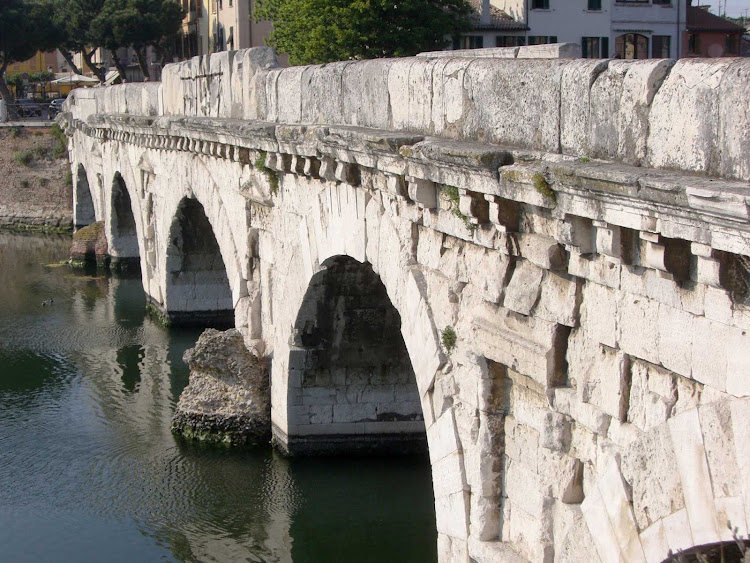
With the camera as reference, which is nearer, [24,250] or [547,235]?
[547,235]

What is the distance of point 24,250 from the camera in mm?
24953

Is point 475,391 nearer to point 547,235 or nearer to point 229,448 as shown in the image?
point 547,235

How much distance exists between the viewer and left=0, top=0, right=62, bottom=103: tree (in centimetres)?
3856

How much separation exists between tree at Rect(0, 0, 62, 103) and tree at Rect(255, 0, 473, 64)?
17.2 m

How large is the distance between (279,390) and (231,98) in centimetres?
310

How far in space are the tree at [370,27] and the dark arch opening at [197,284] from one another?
9.12 metres

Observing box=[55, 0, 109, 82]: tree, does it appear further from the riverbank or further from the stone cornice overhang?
the stone cornice overhang

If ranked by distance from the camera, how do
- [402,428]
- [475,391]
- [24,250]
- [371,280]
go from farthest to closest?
[24,250]
[402,428]
[371,280]
[475,391]

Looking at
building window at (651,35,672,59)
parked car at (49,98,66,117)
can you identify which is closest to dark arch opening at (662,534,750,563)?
building window at (651,35,672,59)

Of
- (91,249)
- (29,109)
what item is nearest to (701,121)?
(91,249)

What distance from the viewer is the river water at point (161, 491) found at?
9.16 metres

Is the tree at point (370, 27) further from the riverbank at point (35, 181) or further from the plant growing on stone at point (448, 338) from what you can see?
the plant growing on stone at point (448, 338)

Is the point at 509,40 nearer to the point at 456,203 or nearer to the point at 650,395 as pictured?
the point at 456,203

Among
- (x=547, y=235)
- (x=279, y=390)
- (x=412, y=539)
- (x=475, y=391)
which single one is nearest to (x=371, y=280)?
(x=279, y=390)
